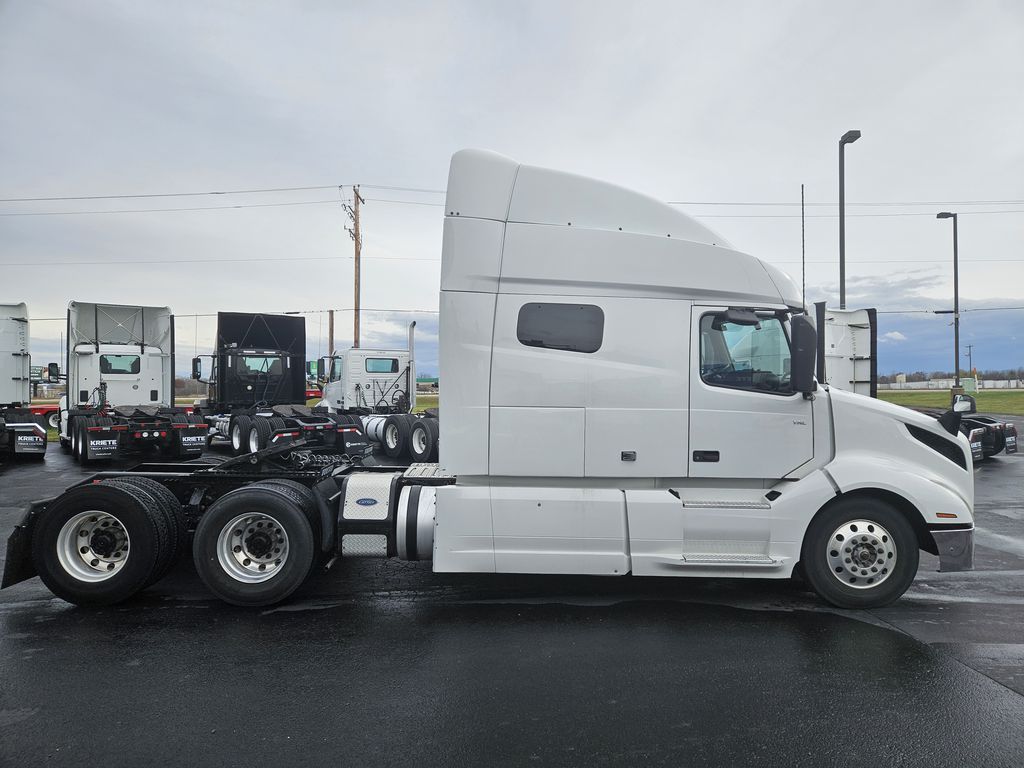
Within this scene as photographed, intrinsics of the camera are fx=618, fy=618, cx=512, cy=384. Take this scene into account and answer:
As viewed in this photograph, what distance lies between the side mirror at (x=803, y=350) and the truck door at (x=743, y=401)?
15cm

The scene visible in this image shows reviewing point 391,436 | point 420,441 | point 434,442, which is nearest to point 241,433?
point 391,436

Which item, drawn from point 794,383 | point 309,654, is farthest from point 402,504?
point 794,383

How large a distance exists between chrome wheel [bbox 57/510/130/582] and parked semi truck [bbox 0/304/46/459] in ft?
45.0

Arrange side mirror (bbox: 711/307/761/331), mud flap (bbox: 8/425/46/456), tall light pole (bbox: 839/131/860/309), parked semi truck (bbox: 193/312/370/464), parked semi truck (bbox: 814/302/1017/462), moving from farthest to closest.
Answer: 1. parked semi truck (bbox: 193/312/370/464)
2. mud flap (bbox: 8/425/46/456)
3. tall light pole (bbox: 839/131/860/309)
4. parked semi truck (bbox: 814/302/1017/462)
5. side mirror (bbox: 711/307/761/331)

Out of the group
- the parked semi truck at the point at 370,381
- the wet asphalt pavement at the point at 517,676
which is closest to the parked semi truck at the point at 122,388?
the parked semi truck at the point at 370,381

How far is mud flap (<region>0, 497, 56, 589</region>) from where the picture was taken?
4.91 meters

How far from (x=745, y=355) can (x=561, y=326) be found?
152 cm

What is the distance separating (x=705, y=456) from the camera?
5.00 metres

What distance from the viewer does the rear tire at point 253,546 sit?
5051 mm

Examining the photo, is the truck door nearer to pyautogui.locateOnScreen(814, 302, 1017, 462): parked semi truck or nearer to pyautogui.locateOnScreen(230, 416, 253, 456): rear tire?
pyautogui.locateOnScreen(814, 302, 1017, 462): parked semi truck

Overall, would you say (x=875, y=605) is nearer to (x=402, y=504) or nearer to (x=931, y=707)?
(x=931, y=707)

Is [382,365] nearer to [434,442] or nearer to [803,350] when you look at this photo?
[434,442]

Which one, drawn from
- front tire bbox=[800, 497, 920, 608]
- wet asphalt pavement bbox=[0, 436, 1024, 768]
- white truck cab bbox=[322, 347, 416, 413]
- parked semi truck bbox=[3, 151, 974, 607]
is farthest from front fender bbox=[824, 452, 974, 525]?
white truck cab bbox=[322, 347, 416, 413]

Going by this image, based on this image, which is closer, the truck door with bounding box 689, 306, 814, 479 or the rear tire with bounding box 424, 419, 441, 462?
the truck door with bounding box 689, 306, 814, 479
